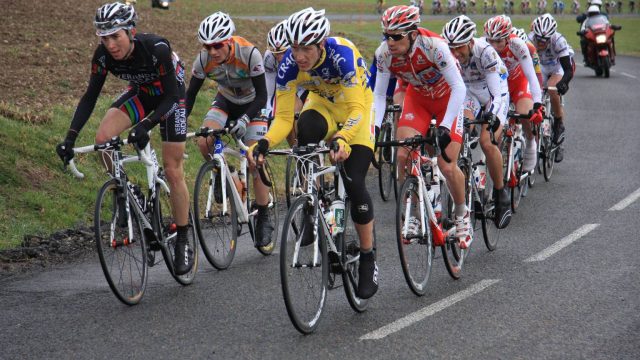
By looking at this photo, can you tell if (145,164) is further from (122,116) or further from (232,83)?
(232,83)

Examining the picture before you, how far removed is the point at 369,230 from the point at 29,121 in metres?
7.07

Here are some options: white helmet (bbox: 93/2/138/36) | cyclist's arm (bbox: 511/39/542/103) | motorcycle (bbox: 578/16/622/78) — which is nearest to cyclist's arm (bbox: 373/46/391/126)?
white helmet (bbox: 93/2/138/36)

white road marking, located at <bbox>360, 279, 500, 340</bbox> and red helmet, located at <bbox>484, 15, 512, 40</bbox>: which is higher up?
red helmet, located at <bbox>484, 15, 512, 40</bbox>

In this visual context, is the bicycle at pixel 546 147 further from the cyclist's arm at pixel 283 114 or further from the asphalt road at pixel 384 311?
the cyclist's arm at pixel 283 114

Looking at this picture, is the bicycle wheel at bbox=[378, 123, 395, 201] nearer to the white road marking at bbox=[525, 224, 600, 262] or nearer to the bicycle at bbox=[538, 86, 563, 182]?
the bicycle at bbox=[538, 86, 563, 182]

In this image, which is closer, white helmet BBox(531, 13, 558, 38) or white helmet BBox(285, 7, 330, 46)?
white helmet BBox(285, 7, 330, 46)

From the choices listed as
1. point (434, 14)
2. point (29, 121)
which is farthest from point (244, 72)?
point (434, 14)

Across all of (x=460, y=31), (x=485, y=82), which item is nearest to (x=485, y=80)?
(x=485, y=82)

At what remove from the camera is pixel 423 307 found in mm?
7203

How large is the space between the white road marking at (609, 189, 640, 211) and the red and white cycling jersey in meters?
3.69

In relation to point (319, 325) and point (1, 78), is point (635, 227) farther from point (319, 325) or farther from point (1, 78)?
point (1, 78)

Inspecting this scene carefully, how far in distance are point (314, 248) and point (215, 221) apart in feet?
7.46

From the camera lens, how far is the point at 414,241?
24.8 ft

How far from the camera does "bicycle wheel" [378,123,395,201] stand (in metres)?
11.8
